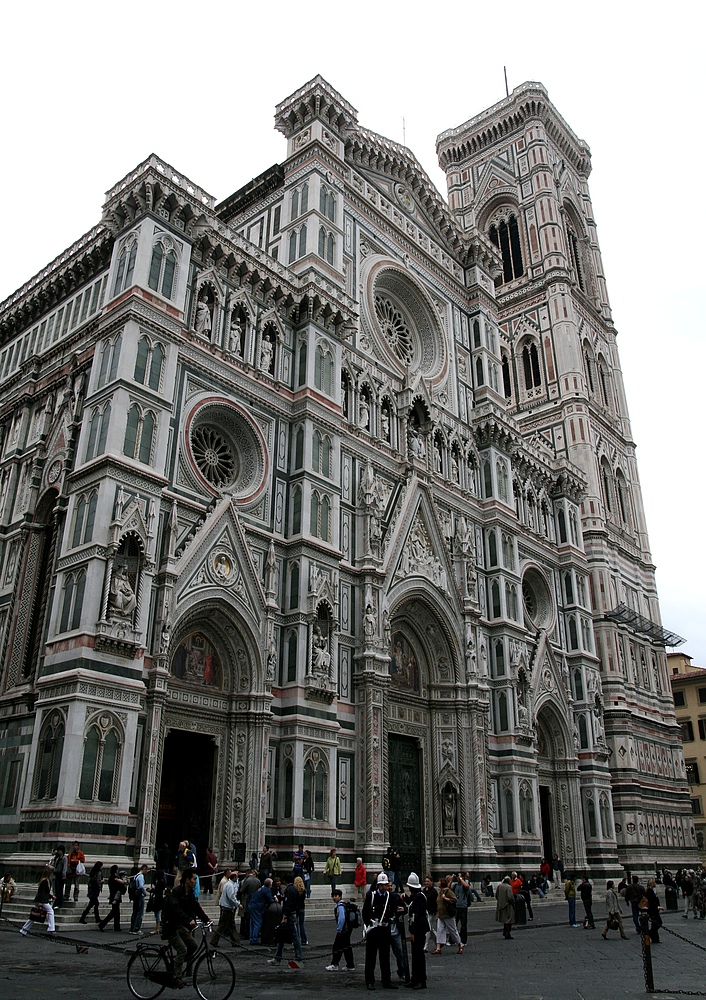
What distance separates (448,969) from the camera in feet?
43.9

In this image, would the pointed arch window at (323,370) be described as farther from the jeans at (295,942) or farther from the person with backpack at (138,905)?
the jeans at (295,942)

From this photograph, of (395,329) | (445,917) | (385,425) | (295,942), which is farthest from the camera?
(395,329)

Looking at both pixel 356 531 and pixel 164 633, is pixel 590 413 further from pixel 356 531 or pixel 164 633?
pixel 164 633

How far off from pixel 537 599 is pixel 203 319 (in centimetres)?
2222

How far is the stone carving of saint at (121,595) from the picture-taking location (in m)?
19.7

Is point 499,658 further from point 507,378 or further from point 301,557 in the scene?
point 507,378

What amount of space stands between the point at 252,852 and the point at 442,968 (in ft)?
27.3

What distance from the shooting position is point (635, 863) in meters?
40.1

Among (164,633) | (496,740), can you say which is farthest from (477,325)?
(164,633)

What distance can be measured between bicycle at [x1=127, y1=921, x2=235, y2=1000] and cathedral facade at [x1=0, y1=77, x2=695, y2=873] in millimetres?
9022

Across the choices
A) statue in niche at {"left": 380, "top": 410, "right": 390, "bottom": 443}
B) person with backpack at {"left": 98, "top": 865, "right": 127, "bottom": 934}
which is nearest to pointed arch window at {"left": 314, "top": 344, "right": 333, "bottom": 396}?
statue in niche at {"left": 380, "top": 410, "right": 390, "bottom": 443}

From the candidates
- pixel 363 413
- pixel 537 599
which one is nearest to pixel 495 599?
pixel 537 599

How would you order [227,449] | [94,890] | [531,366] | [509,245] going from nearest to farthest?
[94,890]
[227,449]
[531,366]
[509,245]

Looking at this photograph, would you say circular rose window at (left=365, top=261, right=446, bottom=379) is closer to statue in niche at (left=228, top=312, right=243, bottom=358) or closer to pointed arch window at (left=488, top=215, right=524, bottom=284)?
statue in niche at (left=228, top=312, right=243, bottom=358)
